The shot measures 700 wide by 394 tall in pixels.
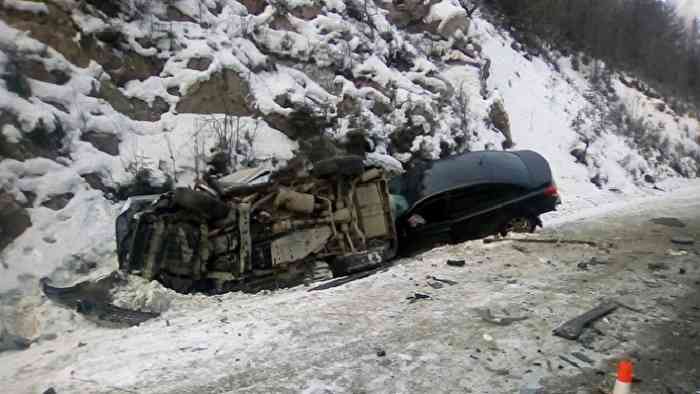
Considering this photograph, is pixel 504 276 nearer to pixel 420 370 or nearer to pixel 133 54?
pixel 420 370

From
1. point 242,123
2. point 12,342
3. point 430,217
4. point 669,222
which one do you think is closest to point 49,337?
point 12,342

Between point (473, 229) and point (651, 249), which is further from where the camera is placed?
point (473, 229)

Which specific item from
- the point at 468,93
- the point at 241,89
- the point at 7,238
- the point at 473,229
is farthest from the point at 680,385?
the point at 468,93

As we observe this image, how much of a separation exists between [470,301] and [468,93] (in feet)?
33.3

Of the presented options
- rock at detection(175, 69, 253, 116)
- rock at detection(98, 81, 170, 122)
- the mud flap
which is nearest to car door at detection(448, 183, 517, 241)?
rock at detection(175, 69, 253, 116)

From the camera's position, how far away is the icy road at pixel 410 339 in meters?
3.55

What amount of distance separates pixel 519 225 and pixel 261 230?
12.7 ft

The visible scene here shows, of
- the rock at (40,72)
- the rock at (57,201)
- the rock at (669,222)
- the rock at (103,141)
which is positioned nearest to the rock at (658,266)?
the rock at (669,222)

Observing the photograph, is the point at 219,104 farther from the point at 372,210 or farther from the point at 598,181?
the point at 598,181

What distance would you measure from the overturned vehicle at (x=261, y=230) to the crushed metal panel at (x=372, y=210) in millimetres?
13

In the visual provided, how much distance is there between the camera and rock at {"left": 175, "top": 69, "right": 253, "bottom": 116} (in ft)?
29.2

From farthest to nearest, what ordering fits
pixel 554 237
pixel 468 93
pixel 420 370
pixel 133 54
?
1. pixel 468 93
2. pixel 133 54
3. pixel 554 237
4. pixel 420 370

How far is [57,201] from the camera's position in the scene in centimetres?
670

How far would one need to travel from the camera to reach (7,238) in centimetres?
607
